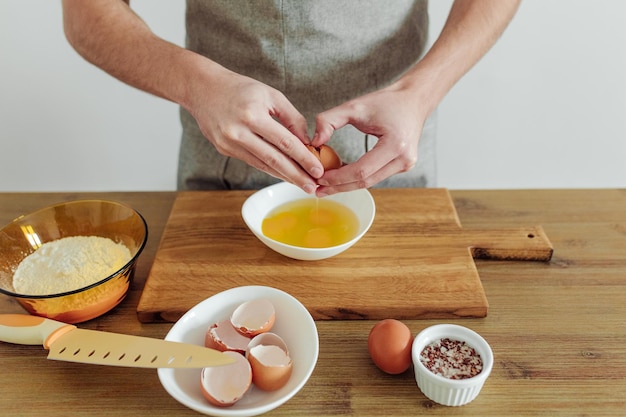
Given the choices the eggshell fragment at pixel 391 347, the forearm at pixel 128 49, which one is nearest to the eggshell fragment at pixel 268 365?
the eggshell fragment at pixel 391 347

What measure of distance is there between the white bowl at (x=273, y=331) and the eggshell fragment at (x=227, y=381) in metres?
0.01

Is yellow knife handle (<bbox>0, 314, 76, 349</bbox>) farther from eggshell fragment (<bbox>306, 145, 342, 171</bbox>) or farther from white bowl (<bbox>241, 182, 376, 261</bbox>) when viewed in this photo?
eggshell fragment (<bbox>306, 145, 342, 171</bbox>)

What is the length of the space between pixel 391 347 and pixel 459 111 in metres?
1.52

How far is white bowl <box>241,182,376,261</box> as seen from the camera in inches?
41.1

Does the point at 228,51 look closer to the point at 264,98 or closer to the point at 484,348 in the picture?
the point at 264,98

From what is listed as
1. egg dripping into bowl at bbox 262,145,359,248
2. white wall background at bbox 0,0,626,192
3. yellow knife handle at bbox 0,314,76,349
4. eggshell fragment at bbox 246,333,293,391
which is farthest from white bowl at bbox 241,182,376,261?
white wall background at bbox 0,0,626,192

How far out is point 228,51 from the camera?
1270 mm

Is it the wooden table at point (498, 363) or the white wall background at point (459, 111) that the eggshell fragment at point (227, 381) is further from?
the white wall background at point (459, 111)

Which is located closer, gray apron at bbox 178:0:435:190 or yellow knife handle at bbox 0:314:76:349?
yellow knife handle at bbox 0:314:76:349

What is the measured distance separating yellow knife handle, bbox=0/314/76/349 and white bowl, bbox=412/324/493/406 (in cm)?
54

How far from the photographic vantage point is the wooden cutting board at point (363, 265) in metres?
0.99

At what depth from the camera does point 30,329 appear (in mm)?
915

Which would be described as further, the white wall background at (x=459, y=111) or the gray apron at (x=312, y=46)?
the white wall background at (x=459, y=111)

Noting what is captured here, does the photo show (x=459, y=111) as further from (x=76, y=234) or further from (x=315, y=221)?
(x=76, y=234)
